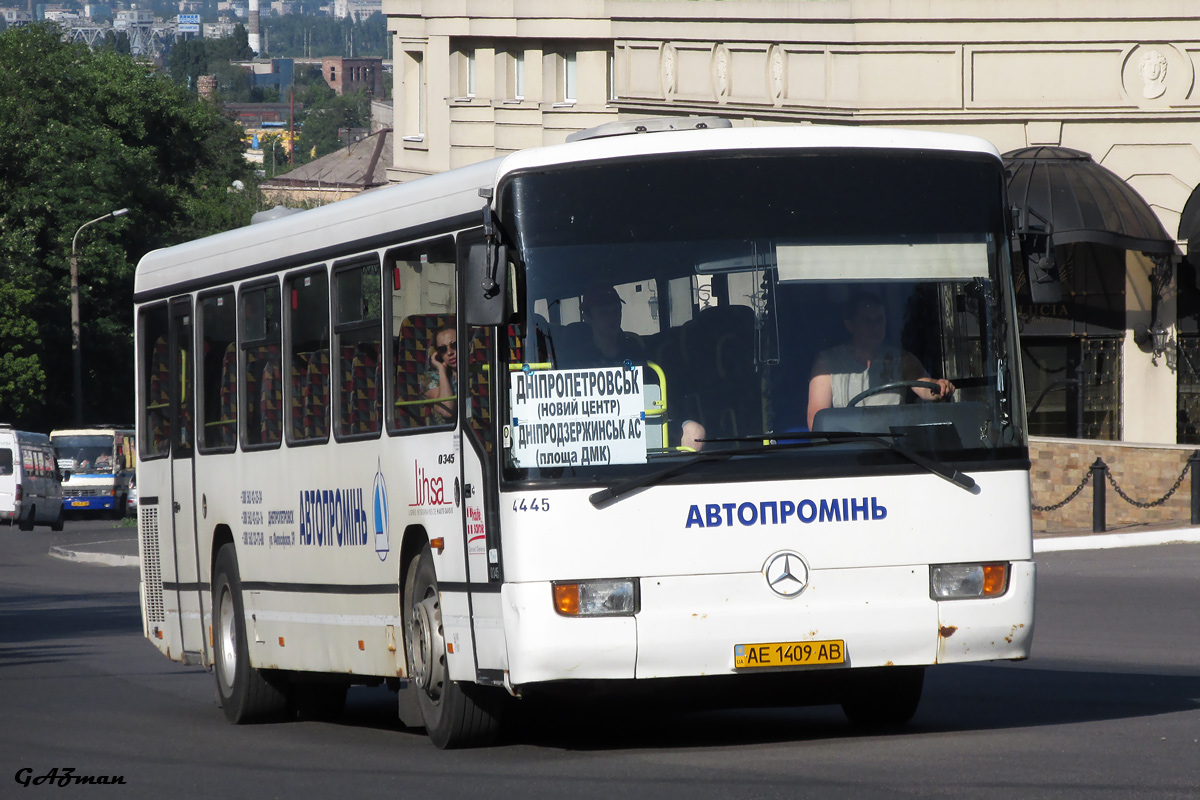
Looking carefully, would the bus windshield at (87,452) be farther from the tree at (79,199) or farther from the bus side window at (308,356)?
the bus side window at (308,356)

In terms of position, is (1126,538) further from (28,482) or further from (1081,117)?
(28,482)

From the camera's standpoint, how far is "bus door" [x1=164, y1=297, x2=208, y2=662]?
13930 mm

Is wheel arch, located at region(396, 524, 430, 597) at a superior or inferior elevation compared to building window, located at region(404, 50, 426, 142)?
inferior

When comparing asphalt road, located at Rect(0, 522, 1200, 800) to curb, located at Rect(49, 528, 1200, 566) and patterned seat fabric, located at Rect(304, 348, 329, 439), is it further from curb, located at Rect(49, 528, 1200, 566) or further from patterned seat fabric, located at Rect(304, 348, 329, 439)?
curb, located at Rect(49, 528, 1200, 566)

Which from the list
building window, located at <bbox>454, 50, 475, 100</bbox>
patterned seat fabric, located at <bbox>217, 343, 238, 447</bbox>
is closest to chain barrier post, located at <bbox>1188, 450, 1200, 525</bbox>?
patterned seat fabric, located at <bbox>217, 343, 238, 447</bbox>

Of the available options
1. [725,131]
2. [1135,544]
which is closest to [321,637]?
[725,131]

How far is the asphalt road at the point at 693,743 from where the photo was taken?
842cm

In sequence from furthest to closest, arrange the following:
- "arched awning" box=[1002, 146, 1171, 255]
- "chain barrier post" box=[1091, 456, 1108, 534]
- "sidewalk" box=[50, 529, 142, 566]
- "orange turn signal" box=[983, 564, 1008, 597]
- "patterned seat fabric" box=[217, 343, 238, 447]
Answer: "sidewalk" box=[50, 529, 142, 566] → "arched awning" box=[1002, 146, 1171, 255] → "chain barrier post" box=[1091, 456, 1108, 534] → "patterned seat fabric" box=[217, 343, 238, 447] → "orange turn signal" box=[983, 564, 1008, 597]

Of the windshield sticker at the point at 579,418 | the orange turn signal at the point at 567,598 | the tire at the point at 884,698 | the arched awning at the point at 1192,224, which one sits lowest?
the tire at the point at 884,698

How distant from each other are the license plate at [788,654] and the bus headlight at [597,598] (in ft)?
1.60

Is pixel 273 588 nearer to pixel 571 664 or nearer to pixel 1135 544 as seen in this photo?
pixel 571 664

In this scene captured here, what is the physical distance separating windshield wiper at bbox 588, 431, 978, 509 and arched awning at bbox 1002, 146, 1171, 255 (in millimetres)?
20641

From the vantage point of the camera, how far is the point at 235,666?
Result: 13.0 metres

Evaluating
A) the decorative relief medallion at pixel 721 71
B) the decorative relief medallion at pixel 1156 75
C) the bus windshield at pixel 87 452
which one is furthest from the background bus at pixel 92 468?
the decorative relief medallion at pixel 1156 75
